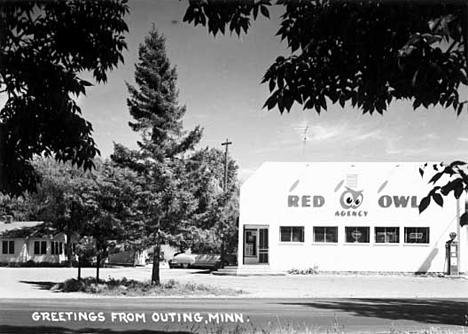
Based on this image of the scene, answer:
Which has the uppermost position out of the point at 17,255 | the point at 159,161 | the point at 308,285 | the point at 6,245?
the point at 159,161

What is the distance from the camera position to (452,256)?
76.4ft

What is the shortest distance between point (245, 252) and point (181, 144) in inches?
499

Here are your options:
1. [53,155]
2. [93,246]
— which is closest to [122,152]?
[93,246]

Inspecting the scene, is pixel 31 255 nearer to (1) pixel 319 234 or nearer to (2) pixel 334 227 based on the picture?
(1) pixel 319 234

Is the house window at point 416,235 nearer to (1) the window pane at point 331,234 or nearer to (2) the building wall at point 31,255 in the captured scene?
(1) the window pane at point 331,234

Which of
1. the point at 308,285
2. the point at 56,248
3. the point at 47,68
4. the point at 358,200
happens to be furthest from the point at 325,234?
the point at 47,68

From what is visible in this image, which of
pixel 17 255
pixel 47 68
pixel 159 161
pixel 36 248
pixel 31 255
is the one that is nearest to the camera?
pixel 47 68

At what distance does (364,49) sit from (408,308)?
11.1 meters

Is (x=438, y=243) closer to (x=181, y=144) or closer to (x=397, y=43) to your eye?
(x=181, y=144)

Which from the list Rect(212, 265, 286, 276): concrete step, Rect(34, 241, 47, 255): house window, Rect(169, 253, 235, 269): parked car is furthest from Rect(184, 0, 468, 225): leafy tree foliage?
Rect(169, 253, 235, 269): parked car

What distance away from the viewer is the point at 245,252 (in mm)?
26375

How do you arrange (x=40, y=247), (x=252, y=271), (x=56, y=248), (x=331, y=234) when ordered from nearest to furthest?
(x=56, y=248)
(x=252, y=271)
(x=331, y=234)
(x=40, y=247)

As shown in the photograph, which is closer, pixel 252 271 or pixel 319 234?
pixel 252 271

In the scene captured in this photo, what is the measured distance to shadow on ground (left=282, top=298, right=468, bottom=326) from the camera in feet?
35.7
